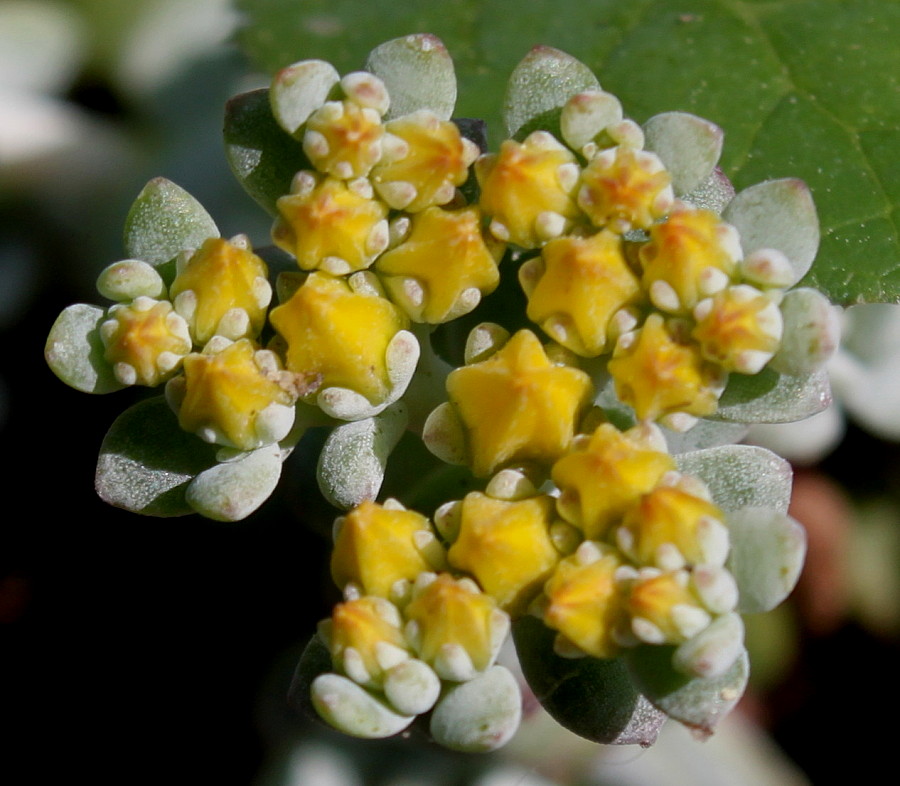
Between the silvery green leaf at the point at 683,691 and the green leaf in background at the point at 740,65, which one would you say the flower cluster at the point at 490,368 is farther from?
the green leaf in background at the point at 740,65

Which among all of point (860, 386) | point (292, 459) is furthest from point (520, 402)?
point (860, 386)

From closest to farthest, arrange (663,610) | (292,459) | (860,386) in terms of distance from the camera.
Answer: (663,610)
(292,459)
(860,386)

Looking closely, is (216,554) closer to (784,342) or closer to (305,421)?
(305,421)

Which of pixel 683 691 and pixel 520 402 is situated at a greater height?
pixel 520 402

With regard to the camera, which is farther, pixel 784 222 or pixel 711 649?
pixel 784 222

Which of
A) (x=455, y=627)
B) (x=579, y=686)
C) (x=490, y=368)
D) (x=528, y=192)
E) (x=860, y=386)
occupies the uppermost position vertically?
(x=528, y=192)

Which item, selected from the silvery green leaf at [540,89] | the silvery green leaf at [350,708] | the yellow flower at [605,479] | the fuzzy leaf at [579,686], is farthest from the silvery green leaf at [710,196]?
the silvery green leaf at [350,708]

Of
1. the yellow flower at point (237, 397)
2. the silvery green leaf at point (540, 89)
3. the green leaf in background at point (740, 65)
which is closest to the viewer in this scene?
the yellow flower at point (237, 397)

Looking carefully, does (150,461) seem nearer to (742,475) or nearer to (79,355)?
(79,355)
